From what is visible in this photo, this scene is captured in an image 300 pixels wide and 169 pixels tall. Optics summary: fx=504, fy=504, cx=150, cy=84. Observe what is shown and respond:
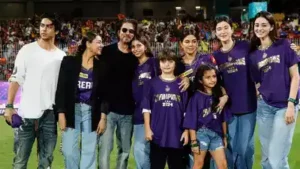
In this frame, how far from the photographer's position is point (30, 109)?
19.9 ft

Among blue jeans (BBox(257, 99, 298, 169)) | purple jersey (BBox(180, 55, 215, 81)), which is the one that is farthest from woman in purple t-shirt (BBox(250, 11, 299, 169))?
purple jersey (BBox(180, 55, 215, 81))

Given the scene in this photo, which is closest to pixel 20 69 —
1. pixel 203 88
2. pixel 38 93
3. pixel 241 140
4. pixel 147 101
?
pixel 38 93

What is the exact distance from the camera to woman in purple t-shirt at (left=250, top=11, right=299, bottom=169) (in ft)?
18.6

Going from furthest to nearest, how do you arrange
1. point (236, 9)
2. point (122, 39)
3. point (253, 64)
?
1. point (236, 9)
2. point (122, 39)
3. point (253, 64)

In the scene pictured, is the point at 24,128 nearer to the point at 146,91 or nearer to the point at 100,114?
the point at 100,114

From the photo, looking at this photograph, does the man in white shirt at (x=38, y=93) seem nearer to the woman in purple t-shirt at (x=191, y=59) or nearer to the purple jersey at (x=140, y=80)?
the purple jersey at (x=140, y=80)

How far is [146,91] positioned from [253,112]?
4.50 ft

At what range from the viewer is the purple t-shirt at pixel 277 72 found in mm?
5715

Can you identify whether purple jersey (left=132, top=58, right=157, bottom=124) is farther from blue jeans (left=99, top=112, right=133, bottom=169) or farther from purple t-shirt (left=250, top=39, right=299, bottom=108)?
purple t-shirt (left=250, top=39, right=299, bottom=108)

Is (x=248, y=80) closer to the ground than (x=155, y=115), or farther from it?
farther from it

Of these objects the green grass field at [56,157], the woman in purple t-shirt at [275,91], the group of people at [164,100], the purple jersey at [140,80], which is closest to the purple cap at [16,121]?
the group of people at [164,100]

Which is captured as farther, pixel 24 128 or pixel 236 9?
pixel 236 9

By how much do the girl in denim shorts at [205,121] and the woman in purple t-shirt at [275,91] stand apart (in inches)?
20.1

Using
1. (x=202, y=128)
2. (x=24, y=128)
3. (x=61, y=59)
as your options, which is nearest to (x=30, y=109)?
(x=24, y=128)
